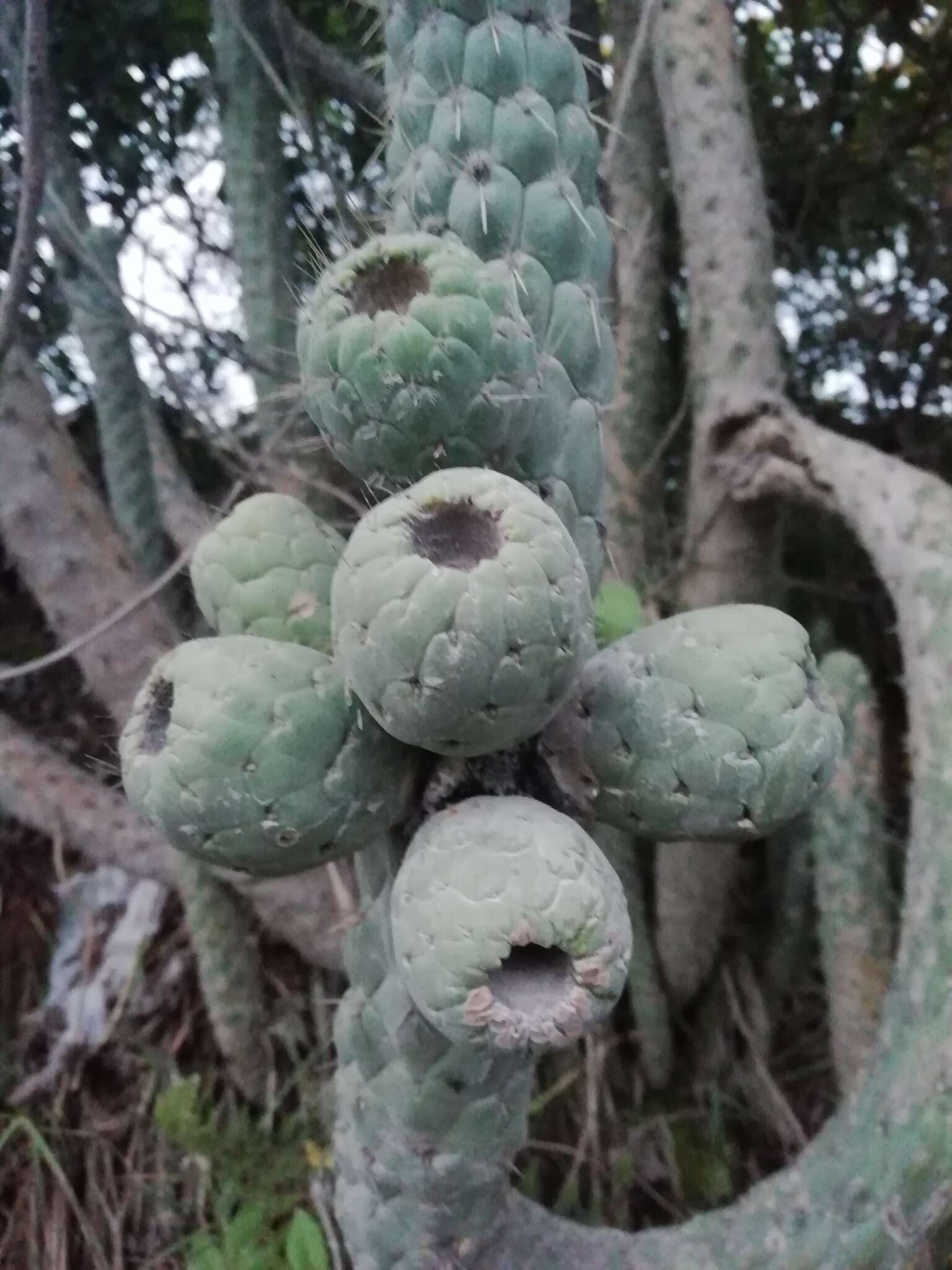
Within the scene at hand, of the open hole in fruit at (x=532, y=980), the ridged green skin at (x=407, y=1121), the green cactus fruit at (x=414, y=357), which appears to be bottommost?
the ridged green skin at (x=407, y=1121)

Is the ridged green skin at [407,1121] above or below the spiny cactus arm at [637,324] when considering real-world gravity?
below

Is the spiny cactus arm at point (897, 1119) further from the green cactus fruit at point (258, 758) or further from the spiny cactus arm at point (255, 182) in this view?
the spiny cactus arm at point (255, 182)

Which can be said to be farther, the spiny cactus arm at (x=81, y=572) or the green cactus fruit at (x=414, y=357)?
the spiny cactus arm at (x=81, y=572)

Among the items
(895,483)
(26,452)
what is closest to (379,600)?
(895,483)

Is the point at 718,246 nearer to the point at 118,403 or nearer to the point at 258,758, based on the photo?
the point at 118,403

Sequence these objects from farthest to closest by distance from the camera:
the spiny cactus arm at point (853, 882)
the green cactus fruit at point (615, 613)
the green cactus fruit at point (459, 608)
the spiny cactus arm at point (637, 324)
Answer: the spiny cactus arm at point (637, 324), the spiny cactus arm at point (853, 882), the green cactus fruit at point (615, 613), the green cactus fruit at point (459, 608)

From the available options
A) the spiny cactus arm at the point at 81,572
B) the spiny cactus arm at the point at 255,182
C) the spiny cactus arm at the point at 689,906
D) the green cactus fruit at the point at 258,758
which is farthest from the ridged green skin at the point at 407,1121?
the spiny cactus arm at the point at 255,182

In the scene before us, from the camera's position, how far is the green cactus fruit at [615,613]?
755 millimetres

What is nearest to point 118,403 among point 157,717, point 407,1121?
point 157,717

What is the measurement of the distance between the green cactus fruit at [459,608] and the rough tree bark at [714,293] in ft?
2.38

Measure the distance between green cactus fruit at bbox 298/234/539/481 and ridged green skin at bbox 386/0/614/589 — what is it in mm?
45

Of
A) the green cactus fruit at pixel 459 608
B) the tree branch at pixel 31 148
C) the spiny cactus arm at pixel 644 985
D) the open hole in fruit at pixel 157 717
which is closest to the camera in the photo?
the green cactus fruit at pixel 459 608

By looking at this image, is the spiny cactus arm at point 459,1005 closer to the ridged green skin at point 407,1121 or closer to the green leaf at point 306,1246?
the ridged green skin at point 407,1121

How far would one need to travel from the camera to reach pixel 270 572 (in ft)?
1.67
